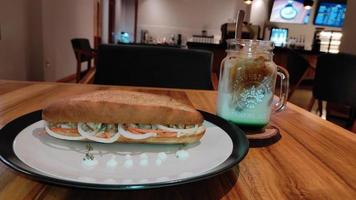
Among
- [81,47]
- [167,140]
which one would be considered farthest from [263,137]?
[81,47]

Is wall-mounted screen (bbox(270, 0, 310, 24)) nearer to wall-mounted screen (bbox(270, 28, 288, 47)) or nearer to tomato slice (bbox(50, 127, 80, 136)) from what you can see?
wall-mounted screen (bbox(270, 28, 288, 47))

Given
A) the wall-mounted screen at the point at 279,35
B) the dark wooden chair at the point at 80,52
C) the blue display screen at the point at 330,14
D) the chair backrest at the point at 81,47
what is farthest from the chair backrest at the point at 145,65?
the blue display screen at the point at 330,14

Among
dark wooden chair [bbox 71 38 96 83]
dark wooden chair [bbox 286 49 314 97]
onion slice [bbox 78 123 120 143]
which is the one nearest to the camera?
onion slice [bbox 78 123 120 143]

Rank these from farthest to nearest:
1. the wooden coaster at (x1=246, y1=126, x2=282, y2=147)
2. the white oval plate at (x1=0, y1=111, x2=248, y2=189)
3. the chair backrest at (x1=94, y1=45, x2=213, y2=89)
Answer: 1. the chair backrest at (x1=94, y1=45, x2=213, y2=89)
2. the wooden coaster at (x1=246, y1=126, x2=282, y2=147)
3. the white oval plate at (x1=0, y1=111, x2=248, y2=189)

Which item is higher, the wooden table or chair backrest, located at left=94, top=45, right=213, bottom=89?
chair backrest, located at left=94, top=45, right=213, bottom=89

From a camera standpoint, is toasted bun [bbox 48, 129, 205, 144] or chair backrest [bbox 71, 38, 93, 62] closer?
toasted bun [bbox 48, 129, 205, 144]

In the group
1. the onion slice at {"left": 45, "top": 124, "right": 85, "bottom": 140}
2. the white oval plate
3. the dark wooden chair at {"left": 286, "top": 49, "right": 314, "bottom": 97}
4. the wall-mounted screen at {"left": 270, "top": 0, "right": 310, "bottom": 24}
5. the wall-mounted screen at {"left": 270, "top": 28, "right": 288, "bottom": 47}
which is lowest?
the dark wooden chair at {"left": 286, "top": 49, "right": 314, "bottom": 97}

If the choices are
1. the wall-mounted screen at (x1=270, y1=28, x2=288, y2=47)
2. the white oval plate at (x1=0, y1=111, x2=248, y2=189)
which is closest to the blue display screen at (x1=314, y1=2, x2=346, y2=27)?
the wall-mounted screen at (x1=270, y1=28, x2=288, y2=47)
